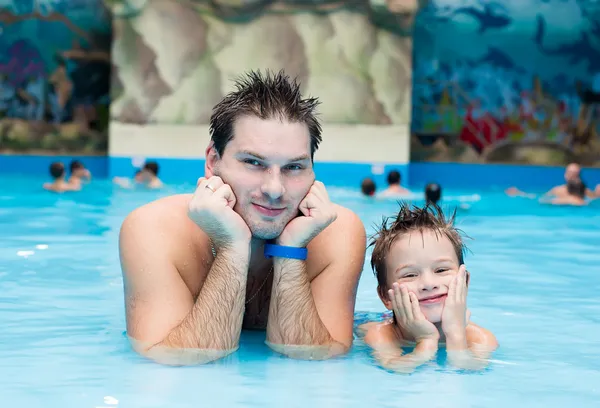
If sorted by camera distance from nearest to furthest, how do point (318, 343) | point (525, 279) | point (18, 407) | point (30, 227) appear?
point (18, 407)
point (318, 343)
point (525, 279)
point (30, 227)

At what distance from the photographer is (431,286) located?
3453mm

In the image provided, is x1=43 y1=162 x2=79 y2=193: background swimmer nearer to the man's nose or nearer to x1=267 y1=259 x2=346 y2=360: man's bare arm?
x1=267 y1=259 x2=346 y2=360: man's bare arm

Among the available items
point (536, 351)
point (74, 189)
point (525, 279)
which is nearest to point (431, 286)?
point (536, 351)

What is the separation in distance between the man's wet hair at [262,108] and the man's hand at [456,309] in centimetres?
72

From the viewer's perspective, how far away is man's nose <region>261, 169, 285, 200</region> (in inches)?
124

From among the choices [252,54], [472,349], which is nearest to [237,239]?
[472,349]

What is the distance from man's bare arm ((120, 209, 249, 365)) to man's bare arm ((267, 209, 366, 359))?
15cm

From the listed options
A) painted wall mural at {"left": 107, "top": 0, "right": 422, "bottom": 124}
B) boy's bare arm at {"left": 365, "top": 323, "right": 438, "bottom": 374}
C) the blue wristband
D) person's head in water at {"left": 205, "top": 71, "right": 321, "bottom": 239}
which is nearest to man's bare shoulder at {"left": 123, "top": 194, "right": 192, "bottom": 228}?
person's head in water at {"left": 205, "top": 71, "right": 321, "bottom": 239}

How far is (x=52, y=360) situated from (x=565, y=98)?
543 inches

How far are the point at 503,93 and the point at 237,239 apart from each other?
44.2ft

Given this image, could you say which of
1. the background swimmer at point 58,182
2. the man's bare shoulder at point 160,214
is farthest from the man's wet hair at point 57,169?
the man's bare shoulder at point 160,214

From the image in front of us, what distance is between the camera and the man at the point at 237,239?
126 inches

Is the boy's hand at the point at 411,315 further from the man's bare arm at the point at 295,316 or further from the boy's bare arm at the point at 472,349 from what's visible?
the man's bare arm at the point at 295,316

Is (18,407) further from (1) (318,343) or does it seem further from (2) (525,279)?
(2) (525,279)
